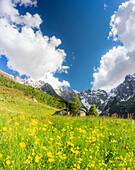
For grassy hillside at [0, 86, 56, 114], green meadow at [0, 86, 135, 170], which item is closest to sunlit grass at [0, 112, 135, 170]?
green meadow at [0, 86, 135, 170]

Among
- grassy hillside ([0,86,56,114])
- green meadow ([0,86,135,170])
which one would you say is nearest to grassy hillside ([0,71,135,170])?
green meadow ([0,86,135,170])

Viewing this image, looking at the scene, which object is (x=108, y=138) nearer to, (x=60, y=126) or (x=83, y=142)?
(x=83, y=142)

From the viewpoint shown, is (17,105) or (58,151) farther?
(17,105)

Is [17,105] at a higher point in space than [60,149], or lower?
higher

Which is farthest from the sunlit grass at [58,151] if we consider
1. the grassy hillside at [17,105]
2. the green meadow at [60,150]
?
the grassy hillside at [17,105]

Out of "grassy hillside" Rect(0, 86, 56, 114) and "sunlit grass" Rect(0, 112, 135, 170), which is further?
"grassy hillside" Rect(0, 86, 56, 114)

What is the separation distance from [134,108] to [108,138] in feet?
669

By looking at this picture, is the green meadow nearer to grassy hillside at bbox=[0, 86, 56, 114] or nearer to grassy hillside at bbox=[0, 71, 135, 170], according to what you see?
grassy hillside at bbox=[0, 71, 135, 170]

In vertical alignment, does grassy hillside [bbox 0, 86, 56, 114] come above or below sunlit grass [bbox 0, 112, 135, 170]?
above

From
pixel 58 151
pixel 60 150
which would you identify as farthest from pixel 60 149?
pixel 58 151

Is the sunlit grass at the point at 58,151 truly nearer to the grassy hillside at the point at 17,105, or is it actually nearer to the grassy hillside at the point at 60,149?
the grassy hillside at the point at 60,149

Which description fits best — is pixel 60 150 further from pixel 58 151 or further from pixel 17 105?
pixel 17 105

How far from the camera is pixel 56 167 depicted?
2.12m

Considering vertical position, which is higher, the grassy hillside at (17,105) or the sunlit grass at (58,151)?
the grassy hillside at (17,105)
